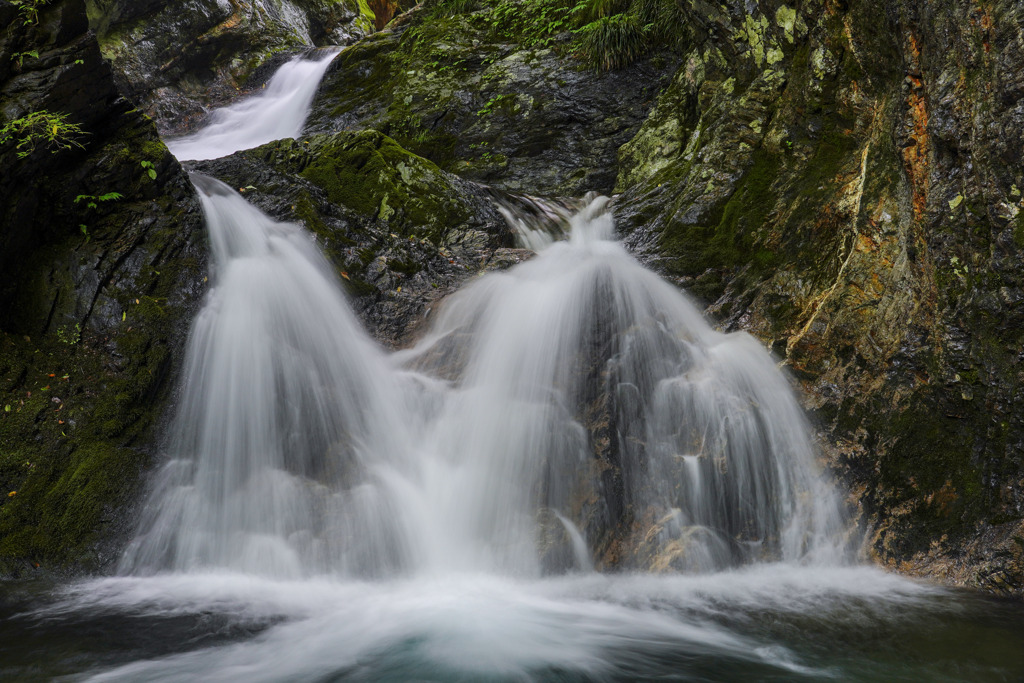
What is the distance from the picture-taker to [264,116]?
13.5 m

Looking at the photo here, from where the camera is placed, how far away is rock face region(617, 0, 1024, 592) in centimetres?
389

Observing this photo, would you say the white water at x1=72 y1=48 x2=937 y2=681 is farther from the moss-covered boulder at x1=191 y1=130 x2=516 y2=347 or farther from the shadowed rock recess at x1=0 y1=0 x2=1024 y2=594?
the moss-covered boulder at x1=191 y1=130 x2=516 y2=347

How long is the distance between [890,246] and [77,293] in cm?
700

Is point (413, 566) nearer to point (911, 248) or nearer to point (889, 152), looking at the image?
point (911, 248)

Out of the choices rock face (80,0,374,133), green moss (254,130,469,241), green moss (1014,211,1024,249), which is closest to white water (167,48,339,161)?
rock face (80,0,374,133)

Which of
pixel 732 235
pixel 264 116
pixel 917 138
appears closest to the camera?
pixel 917 138

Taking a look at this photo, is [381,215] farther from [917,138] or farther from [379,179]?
[917,138]

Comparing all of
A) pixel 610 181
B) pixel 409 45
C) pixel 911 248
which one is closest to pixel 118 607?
pixel 911 248

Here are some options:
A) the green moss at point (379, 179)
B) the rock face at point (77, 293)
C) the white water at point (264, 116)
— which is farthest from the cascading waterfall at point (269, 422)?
the white water at point (264, 116)

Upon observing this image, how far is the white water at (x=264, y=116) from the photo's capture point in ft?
40.8

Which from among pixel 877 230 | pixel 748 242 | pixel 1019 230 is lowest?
pixel 1019 230

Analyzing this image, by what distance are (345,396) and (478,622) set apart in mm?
2671

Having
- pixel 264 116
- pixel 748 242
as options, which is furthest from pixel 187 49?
pixel 748 242

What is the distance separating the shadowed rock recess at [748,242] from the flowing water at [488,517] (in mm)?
374
